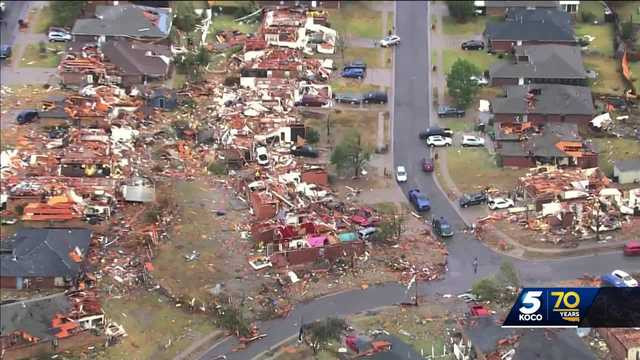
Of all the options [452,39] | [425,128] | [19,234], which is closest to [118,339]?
[19,234]

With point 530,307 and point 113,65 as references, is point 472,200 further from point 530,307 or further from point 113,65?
point 113,65

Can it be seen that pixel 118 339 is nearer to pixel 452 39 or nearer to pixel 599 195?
pixel 599 195

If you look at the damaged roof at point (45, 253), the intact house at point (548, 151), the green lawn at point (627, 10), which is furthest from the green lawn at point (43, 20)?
the green lawn at point (627, 10)

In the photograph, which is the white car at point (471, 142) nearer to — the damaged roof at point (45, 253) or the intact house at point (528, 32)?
the intact house at point (528, 32)

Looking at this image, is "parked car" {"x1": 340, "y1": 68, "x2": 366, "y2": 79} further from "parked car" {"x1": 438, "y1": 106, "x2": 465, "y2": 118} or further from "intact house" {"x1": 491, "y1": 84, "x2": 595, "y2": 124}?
"intact house" {"x1": 491, "y1": 84, "x2": 595, "y2": 124}

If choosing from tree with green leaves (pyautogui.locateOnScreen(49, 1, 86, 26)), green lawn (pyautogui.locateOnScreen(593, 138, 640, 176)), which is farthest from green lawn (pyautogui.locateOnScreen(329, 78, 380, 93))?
tree with green leaves (pyautogui.locateOnScreen(49, 1, 86, 26))

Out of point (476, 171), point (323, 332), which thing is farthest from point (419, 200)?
point (323, 332)
